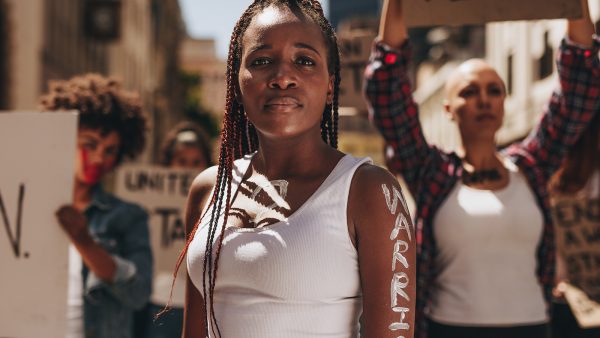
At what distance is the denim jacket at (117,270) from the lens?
3443mm

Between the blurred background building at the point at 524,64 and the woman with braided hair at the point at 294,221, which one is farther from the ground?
the blurred background building at the point at 524,64

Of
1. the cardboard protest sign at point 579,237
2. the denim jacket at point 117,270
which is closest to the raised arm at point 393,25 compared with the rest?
the denim jacket at point 117,270

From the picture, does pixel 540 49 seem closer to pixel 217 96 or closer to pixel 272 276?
pixel 272 276

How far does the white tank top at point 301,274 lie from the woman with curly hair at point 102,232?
1.28 m

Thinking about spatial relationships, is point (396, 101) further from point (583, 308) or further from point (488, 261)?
point (583, 308)

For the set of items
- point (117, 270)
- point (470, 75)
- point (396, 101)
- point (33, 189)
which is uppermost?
point (470, 75)

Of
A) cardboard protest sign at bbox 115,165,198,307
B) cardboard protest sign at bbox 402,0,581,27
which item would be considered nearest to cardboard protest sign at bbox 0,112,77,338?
cardboard protest sign at bbox 402,0,581,27

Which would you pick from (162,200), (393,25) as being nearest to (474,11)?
(393,25)

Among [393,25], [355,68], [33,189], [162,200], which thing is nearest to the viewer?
[33,189]

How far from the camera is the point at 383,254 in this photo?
1858mm

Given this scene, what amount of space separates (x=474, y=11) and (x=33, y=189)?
168cm

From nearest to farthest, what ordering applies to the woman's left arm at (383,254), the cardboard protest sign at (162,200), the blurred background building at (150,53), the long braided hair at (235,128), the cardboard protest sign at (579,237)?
the woman's left arm at (383,254) → the long braided hair at (235,128) → the cardboard protest sign at (579,237) → the cardboard protest sign at (162,200) → the blurred background building at (150,53)

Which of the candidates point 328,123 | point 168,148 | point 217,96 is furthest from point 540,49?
point 217,96

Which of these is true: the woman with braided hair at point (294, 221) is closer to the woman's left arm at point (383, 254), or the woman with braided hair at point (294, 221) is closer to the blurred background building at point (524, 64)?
the woman's left arm at point (383, 254)
